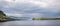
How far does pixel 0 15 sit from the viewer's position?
34.1 m

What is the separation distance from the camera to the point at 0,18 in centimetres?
3228

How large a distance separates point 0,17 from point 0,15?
3.04 feet

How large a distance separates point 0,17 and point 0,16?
28cm

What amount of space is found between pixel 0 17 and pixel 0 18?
1113mm

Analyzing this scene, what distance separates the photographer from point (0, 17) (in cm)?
3334

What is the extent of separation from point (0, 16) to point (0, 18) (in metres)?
1.28

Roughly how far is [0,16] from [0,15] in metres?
0.72

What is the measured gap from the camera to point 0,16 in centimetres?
3344
